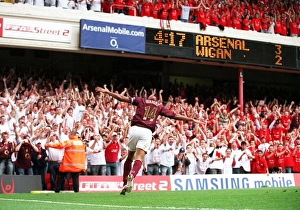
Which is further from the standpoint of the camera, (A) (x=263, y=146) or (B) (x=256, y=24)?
(B) (x=256, y=24)

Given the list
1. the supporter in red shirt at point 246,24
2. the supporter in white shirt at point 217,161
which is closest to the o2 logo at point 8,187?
the supporter in white shirt at point 217,161

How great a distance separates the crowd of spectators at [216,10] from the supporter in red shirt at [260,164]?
791 cm

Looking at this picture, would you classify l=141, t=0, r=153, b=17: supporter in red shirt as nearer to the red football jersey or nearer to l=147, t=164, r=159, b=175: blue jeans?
l=147, t=164, r=159, b=175: blue jeans

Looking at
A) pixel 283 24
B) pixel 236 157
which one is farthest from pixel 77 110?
pixel 283 24

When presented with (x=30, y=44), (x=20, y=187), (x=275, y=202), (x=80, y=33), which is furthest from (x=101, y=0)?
(x=275, y=202)

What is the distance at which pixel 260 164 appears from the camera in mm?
24203

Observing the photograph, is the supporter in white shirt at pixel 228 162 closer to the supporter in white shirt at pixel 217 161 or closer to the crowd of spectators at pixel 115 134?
the crowd of spectators at pixel 115 134

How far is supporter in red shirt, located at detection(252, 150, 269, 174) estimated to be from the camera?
24172mm

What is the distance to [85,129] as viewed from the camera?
70.3 ft

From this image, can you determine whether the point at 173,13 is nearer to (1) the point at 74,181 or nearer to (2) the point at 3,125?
(2) the point at 3,125

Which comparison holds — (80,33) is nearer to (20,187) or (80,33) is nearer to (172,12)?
(172,12)

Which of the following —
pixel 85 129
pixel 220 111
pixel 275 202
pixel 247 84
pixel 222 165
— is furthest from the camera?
pixel 247 84

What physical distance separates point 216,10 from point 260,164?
984 centimetres

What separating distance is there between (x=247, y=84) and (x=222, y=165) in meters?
15.3
